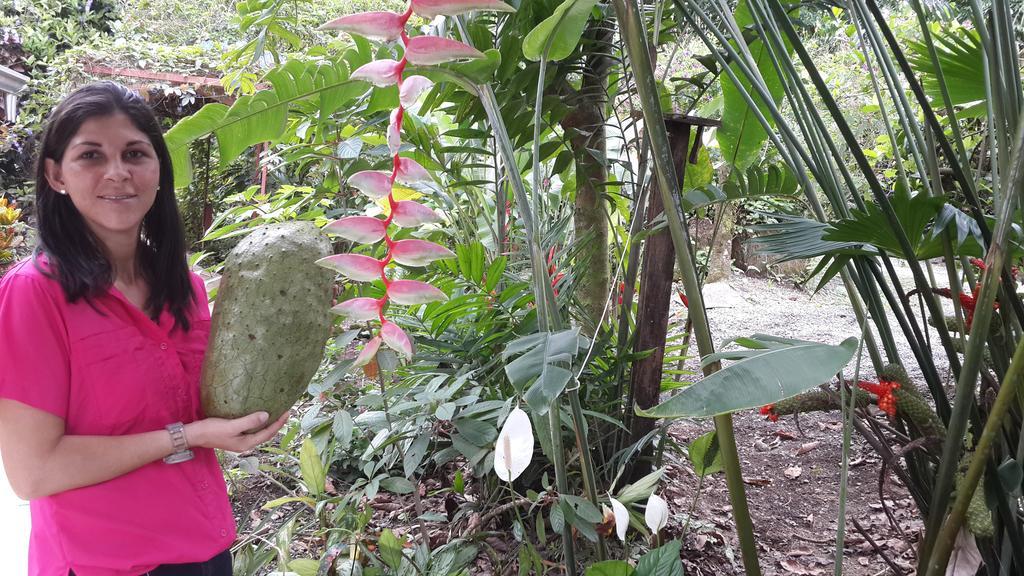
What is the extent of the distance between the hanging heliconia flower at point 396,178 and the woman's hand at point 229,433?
206 mm

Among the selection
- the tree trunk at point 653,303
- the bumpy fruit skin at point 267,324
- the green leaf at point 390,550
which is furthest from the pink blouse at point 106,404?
the tree trunk at point 653,303

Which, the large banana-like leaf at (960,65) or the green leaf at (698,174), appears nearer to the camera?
the large banana-like leaf at (960,65)

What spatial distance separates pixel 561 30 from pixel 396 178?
1.28 feet

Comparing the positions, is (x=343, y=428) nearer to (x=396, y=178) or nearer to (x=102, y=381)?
(x=102, y=381)

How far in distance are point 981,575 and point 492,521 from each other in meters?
1.05

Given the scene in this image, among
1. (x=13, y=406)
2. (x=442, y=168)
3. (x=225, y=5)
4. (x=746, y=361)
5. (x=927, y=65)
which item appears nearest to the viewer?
(x=746, y=361)

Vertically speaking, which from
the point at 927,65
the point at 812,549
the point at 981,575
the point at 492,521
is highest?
the point at 927,65

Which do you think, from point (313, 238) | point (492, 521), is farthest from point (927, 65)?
point (492, 521)

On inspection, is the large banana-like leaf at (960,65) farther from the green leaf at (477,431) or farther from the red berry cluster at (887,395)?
the green leaf at (477,431)

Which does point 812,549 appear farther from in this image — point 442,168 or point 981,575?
point 442,168

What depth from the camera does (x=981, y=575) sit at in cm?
113

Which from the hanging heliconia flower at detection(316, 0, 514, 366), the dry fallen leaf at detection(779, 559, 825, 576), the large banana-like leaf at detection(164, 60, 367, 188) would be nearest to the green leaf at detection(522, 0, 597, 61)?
the hanging heliconia flower at detection(316, 0, 514, 366)

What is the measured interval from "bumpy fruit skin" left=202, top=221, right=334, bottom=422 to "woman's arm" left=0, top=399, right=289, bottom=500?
3 cm

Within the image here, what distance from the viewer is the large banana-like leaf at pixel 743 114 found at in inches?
67.5
